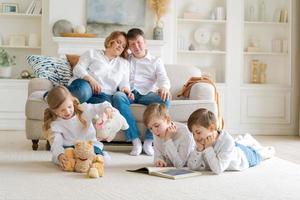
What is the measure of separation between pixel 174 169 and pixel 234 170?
401 millimetres

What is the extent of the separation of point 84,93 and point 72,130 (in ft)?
2.26

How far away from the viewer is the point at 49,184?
2.62m

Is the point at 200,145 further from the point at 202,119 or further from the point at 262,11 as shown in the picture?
the point at 262,11

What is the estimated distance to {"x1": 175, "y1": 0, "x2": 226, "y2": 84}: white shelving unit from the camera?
687 cm

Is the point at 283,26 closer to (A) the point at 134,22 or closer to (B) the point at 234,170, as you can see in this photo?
(A) the point at 134,22

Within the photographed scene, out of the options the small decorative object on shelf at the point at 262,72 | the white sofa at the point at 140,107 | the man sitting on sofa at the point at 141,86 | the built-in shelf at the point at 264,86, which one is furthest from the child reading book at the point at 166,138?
the small decorative object on shelf at the point at 262,72

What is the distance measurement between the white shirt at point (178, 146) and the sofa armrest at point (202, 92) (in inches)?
40.9

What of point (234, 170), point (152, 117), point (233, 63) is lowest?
point (234, 170)

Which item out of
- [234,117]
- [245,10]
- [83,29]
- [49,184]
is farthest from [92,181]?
[245,10]

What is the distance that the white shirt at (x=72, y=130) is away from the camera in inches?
128

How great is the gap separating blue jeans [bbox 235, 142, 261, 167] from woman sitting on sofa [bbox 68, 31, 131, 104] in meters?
1.14

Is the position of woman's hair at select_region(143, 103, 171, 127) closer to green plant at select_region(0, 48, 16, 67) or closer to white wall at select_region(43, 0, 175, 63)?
white wall at select_region(43, 0, 175, 63)

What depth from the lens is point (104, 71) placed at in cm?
421

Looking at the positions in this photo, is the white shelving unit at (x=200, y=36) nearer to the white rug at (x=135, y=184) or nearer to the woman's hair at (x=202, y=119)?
the white rug at (x=135, y=184)
